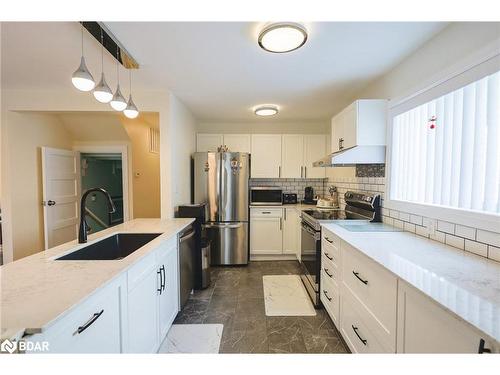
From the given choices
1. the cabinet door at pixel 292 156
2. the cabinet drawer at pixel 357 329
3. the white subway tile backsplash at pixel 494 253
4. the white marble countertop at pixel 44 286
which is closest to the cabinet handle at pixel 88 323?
the white marble countertop at pixel 44 286

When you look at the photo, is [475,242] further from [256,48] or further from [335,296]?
[256,48]

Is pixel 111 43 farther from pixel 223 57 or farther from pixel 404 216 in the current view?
pixel 404 216

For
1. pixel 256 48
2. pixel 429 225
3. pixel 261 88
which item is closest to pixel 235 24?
pixel 256 48

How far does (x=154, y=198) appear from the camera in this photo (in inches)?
165

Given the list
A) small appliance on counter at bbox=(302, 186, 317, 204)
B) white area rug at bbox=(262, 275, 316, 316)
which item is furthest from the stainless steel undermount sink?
small appliance on counter at bbox=(302, 186, 317, 204)

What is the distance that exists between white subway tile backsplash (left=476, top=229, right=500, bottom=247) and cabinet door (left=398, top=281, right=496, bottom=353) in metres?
0.63

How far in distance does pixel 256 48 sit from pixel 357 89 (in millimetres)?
1488

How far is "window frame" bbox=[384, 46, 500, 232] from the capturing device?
1205 mm

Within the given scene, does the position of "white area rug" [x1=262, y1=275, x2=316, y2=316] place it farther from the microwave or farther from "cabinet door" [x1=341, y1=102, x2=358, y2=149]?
"cabinet door" [x1=341, y1=102, x2=358, y2=149]

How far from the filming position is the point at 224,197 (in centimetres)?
344

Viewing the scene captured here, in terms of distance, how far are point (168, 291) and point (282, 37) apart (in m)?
2.19

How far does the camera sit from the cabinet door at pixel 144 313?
1264 millimetres

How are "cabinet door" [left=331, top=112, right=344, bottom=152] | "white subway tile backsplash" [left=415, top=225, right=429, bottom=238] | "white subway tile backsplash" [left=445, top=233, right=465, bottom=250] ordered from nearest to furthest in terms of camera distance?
1. "white subway tile backsplash" [left=445, top=233, right=465, bottom=250]
2. "white subway tile backsplash" [left=415, top=225, right=429, bottom=238]
3. "cabinet door" [left=331, top=112, right=344, bottom=152]

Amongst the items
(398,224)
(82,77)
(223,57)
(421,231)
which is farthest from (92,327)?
(398,224)
